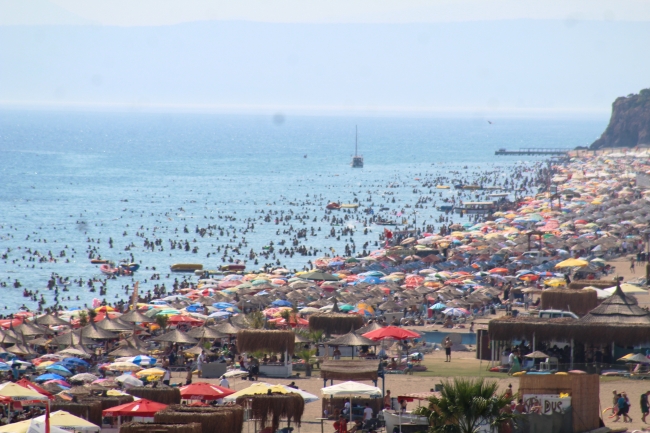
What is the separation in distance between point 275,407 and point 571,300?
15.5m

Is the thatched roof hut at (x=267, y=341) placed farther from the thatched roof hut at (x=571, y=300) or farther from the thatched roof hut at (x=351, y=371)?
the thatched roof hut at (x=571, y=300)

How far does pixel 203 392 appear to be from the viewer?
20.8 m

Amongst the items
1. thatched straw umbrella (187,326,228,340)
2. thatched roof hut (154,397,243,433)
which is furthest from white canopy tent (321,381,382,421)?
thatched straw umbrella (187,326,228,340)

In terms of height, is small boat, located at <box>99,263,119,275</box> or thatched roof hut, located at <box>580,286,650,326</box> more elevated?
thatched roof hut, located at <box>580,286,650,326</box>

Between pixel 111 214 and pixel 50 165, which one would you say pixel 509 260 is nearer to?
pixel 111 214

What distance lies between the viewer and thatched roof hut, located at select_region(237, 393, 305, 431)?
→ 19094mm

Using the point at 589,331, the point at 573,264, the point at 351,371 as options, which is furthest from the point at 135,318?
the point at 573,264

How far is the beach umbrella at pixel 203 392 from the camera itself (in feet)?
67.9

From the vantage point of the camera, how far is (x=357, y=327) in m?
30.2

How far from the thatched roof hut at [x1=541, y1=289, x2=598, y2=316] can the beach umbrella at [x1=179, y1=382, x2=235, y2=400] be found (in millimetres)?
14333

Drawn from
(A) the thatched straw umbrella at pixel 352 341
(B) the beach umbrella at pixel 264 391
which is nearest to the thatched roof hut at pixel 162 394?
(B) the beach umbrella at pixel 264 391

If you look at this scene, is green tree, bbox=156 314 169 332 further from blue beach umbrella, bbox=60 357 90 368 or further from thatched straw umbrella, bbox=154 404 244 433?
thatched straw umbrella, bbox=154 404 244 433

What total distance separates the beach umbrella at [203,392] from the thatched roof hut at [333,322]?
966 centimetres

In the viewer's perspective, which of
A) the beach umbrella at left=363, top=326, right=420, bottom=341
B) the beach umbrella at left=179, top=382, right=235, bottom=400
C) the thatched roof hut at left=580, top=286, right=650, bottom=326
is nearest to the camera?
the beach umbrella at left=179, top=382, right=235, bottom=400
